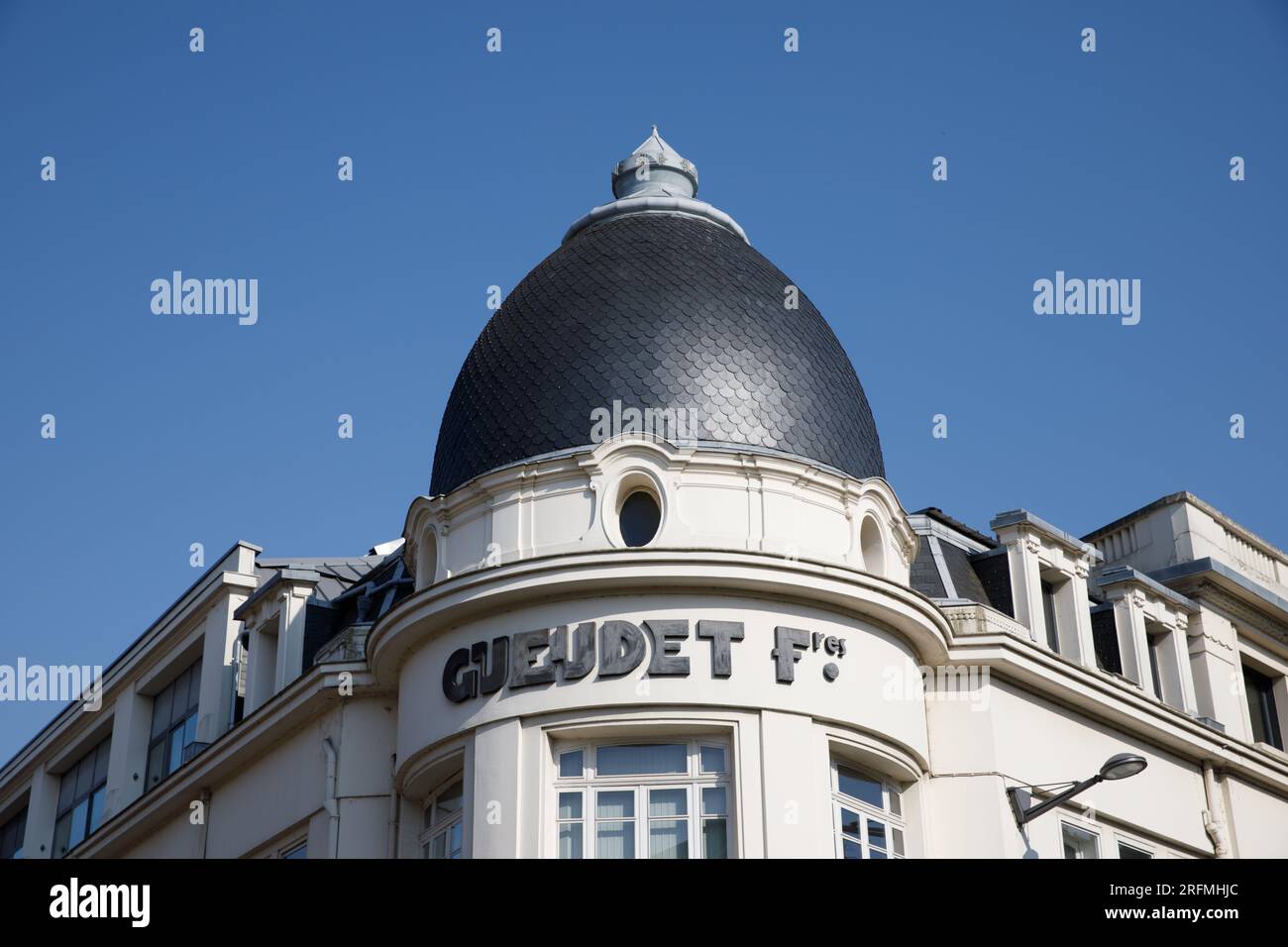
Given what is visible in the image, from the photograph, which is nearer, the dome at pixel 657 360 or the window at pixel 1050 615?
the dome at pixel 657 360

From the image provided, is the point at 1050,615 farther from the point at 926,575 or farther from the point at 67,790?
the point at 67,790

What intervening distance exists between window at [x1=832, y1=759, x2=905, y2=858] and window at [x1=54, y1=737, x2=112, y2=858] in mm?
16233

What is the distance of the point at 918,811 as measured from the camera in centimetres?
2619

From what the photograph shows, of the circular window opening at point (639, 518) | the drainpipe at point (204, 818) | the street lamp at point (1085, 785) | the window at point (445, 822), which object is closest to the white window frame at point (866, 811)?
the street lamp at point (1085, 785)

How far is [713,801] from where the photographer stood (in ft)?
79.2

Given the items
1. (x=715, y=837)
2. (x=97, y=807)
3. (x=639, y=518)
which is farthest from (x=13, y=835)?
(x=715, y=837)

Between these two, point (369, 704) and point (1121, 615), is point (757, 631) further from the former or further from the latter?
point (1121, 615)

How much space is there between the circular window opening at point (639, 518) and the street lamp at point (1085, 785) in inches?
230

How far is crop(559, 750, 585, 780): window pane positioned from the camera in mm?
24453

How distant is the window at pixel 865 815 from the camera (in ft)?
81.9

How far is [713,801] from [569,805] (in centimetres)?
172

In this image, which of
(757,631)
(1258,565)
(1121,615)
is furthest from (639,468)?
(1258,565)

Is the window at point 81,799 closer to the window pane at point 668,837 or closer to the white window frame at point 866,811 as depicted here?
the window pane at point 668,837

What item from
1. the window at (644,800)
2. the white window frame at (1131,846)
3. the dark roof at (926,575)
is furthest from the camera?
the dark roof at (926,575)
